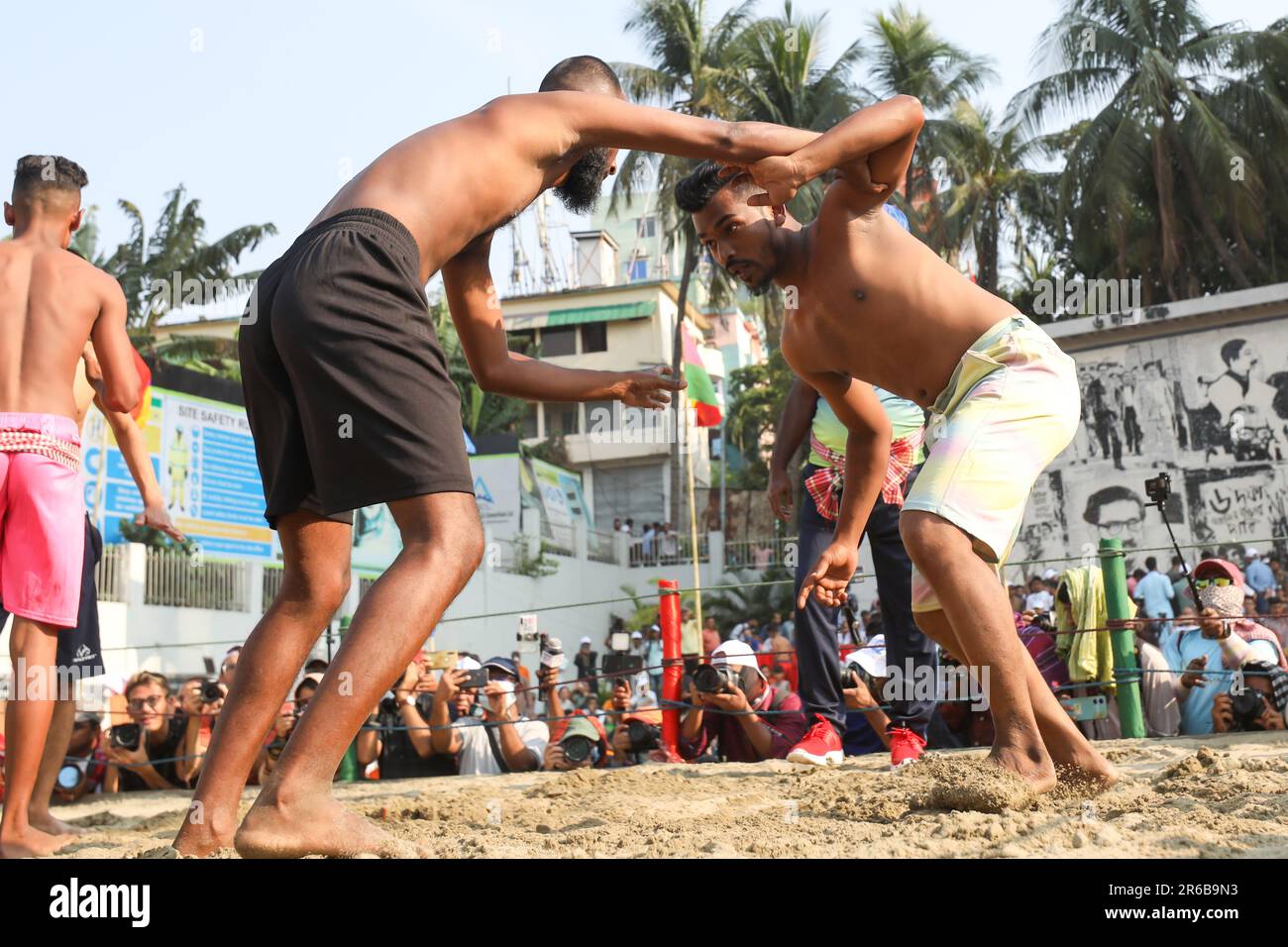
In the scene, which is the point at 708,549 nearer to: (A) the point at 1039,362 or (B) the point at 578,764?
(B) the point at 578,764

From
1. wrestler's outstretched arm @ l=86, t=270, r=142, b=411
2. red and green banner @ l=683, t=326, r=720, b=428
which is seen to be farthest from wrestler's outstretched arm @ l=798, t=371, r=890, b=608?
red and green banner @ l=683, t=326, r=720, b=428

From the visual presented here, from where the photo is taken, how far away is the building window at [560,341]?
3681 centimetres

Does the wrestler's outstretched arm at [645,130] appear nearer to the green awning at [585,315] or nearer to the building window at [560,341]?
the green awning at [585,315]

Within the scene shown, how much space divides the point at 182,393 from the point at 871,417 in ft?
53.1

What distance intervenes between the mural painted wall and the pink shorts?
49.3ft

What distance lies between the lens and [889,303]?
10.2 feet

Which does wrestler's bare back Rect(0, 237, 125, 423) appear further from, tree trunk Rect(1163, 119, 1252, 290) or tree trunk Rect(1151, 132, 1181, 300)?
tree trunk Rect(1163, 119, 1252, 290)

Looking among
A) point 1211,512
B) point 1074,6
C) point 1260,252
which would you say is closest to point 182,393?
point 1211,512

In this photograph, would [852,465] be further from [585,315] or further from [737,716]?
[585,315]

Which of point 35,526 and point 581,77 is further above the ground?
point 581,77

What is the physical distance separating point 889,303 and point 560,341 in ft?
113

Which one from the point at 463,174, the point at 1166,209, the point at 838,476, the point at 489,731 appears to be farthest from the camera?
the point at 1166,209

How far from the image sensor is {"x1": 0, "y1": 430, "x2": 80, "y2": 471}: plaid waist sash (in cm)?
340

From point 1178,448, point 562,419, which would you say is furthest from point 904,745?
point 562,419
